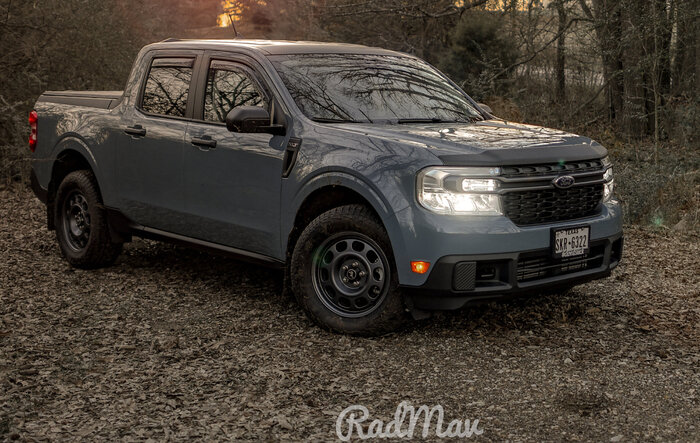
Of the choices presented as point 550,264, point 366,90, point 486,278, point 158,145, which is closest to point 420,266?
point 486,278

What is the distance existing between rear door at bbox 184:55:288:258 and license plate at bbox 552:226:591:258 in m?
1.83

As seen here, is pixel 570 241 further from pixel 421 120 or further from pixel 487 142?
pixel 421 120

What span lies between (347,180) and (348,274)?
61 cm

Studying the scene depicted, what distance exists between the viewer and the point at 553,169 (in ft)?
17.3

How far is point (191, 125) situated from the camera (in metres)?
6.37

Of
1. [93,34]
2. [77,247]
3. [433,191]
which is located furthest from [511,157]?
[93,34]

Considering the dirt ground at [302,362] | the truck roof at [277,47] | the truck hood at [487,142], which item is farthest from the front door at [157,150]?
the truck hood at [487,142]

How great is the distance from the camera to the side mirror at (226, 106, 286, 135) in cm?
558

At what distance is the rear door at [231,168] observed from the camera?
5789 mm

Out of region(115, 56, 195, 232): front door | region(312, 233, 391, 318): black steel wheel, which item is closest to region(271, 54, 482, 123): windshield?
region(312, 233, 391, 318): black steel wheel

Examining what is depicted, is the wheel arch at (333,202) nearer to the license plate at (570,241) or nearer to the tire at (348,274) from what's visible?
the tire at (348,274)

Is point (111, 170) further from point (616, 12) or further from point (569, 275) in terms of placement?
point (616, 12)

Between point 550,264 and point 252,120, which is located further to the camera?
point 252,120

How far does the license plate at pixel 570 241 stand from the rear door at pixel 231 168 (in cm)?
183
